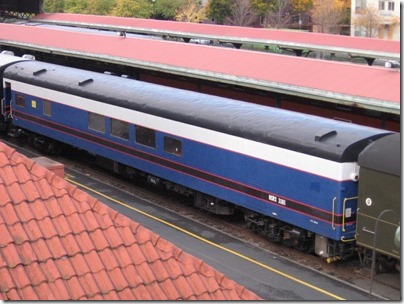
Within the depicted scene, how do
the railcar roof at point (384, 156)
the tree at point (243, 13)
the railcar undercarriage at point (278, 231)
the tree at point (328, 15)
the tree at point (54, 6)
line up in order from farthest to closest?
the tree at point (54, 6)
the tree at point (243, 13)
the tree at point (328, 15)
the railcar undercarriage at point (278, 231)
the railcar roof at point (384, 156)

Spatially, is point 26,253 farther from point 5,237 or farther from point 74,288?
point 74,288

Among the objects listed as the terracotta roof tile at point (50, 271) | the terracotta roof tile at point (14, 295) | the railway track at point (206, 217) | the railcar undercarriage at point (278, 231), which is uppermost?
the terracotta roof tile at point (50, 271)

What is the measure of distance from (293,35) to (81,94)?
1391 cm

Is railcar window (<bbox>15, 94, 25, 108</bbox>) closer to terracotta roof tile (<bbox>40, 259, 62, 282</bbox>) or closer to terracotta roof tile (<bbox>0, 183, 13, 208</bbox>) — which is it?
terracotta roof tile (<bbox>0, 183, 13, 208</bbox>)

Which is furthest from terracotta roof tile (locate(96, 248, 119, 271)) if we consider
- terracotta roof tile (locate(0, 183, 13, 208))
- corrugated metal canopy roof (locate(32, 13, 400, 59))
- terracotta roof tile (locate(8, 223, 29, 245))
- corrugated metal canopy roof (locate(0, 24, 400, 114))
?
corrugated metal canopy roof (locate(32, 13, 400, 59))

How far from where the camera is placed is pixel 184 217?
20.3 metres

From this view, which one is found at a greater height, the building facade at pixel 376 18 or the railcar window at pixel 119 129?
the railcar window at pixel 119 129

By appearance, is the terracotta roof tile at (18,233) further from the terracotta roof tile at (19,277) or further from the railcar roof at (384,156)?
the railcar roof at (384,156)

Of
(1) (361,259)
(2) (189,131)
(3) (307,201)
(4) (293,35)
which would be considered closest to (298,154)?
(3) (307,201)

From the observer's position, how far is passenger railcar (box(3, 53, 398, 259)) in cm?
1570

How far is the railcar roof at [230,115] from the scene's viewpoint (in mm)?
15852

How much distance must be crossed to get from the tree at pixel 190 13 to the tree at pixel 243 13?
11.0ft

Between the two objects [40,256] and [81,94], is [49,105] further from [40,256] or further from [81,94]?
[40,256]

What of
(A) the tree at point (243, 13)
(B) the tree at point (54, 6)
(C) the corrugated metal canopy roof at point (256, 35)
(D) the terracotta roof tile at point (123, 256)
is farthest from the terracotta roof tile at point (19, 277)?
(B) the tree at point (54, 6)
